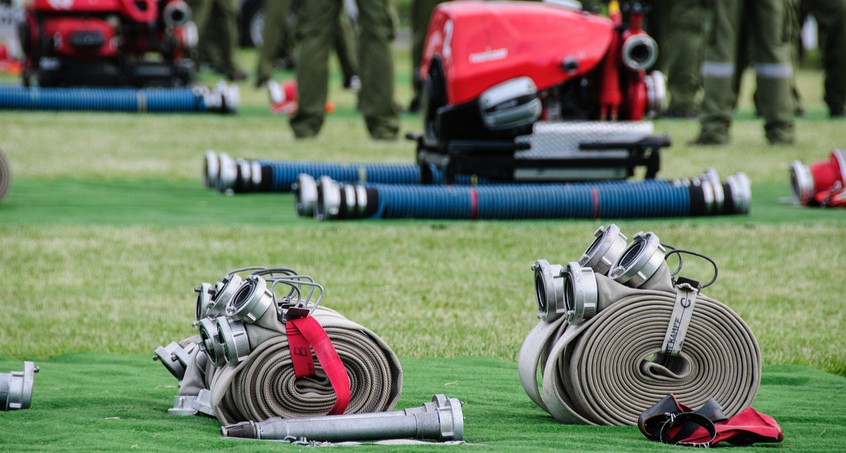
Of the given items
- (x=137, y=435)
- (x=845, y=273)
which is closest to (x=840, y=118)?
(x=845, y=273)

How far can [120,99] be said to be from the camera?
13.3 m

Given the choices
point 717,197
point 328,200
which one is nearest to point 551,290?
point 328,200

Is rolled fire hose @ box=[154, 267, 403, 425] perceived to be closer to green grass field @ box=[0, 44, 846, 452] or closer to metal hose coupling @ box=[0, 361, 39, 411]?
green grass field @ box=[0, 44, 846, 452]

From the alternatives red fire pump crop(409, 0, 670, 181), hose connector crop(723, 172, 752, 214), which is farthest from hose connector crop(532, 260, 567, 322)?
hose connector crop(723, 172, 752, 214)

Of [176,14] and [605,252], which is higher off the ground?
[176,14]

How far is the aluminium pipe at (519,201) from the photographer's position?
6934 millimetres

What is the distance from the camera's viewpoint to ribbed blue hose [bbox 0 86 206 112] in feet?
43.2

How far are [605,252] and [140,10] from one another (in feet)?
37.9

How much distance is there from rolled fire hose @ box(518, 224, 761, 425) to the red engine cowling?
3819mm

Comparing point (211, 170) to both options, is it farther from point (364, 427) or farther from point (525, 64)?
point (364, 427)

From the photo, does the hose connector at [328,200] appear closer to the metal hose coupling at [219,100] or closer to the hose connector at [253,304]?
the hose connector at [253,304]

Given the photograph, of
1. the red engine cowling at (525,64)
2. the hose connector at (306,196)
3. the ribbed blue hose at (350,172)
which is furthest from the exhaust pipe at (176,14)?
the hose connector at (306,196)

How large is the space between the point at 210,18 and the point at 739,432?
672 inches

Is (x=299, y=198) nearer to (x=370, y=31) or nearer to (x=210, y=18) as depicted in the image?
(x=370, y=31)
